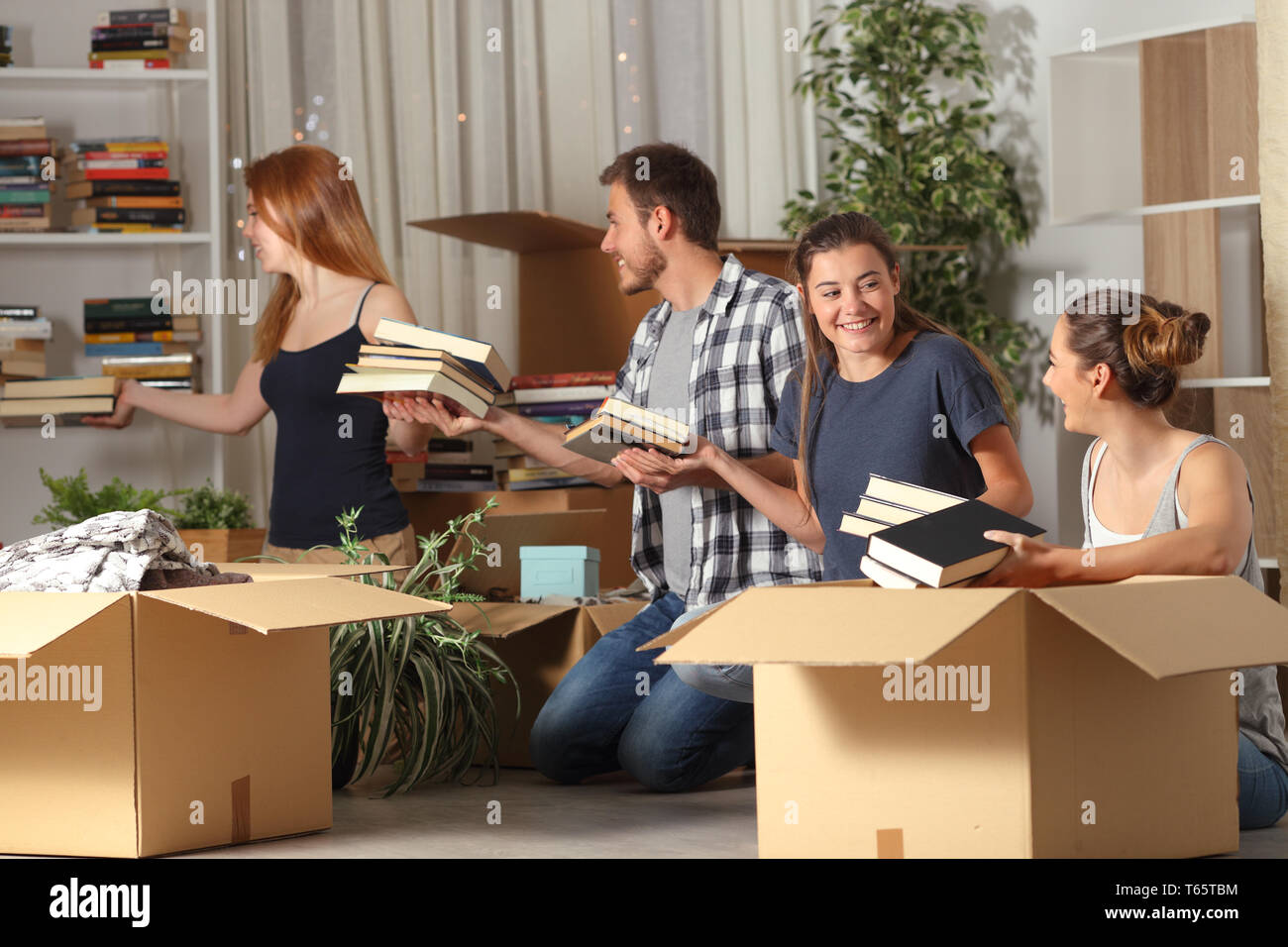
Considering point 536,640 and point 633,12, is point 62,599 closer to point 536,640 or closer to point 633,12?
point 536,640

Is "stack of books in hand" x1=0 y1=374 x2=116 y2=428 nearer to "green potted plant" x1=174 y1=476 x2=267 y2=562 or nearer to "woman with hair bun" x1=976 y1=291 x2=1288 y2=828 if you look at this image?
"green potted plant" x1=174 y1=476 x2=267 y2=562

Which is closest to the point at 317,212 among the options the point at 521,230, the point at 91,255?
the point at 521,230

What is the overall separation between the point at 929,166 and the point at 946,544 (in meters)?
2.27

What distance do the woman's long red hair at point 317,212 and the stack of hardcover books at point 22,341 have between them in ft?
2.94

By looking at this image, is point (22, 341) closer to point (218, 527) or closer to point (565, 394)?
point (218, 527)

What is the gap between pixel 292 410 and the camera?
2408mm

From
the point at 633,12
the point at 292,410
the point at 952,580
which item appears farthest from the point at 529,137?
the point at 952,580

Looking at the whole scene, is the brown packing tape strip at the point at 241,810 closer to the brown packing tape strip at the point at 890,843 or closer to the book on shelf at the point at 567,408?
the brown packing tape strip at the point at 890,843

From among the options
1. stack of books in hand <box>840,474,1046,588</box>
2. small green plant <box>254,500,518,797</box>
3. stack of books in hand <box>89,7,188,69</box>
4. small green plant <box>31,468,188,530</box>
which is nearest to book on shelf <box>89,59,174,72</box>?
stack of books in hand <box>89,7,188,69</box>

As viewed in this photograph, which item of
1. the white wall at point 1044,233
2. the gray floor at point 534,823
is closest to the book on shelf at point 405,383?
the gray floor at point 534,823

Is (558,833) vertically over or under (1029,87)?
under

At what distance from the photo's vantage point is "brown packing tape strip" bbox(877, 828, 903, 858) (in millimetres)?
1299

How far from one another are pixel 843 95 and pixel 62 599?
2.66m

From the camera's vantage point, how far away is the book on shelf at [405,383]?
79.7 inches
